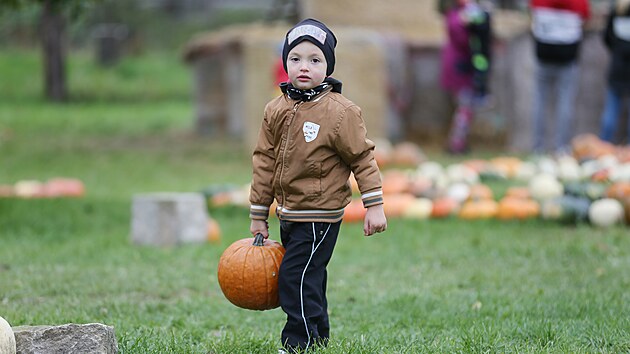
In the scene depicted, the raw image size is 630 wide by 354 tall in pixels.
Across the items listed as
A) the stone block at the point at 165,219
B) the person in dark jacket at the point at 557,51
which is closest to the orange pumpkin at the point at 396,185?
the stone block at the point at 165,219

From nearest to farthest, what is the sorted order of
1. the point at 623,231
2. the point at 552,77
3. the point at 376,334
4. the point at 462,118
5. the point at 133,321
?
the point at 376,334 < the point at 133,321 < the point at 623,231 < the point at 552,77 < the point at 462,118

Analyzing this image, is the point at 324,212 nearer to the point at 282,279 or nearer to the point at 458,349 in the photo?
the point at 282,279

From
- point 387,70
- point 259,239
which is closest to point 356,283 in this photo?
point 259,239

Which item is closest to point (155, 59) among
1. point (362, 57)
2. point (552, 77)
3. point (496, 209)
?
point (362, 57)

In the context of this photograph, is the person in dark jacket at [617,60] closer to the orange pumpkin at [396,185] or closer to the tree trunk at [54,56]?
the orange pumpkin at [396,185]

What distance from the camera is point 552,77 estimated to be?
1221 centimetres

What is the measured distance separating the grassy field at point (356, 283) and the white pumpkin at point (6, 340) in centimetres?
66

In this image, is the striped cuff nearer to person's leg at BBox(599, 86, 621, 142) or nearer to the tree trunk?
person's leg at BBox(599, 86, 621, 142)

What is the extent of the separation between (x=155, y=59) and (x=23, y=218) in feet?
77.6

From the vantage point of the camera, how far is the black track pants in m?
4.32

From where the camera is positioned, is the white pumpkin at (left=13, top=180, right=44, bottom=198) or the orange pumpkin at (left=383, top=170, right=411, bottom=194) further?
the white pumpkin at (left=13, top=180, right=44, bottom=198)

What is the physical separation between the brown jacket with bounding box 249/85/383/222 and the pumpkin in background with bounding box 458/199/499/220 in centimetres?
490

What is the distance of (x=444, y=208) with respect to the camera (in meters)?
9.23

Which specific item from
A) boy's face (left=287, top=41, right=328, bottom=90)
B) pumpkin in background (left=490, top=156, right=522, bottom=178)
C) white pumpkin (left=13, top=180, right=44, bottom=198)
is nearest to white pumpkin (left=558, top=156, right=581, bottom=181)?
pumpkin in background (left=490, top=156, right=522, bottom=178)
